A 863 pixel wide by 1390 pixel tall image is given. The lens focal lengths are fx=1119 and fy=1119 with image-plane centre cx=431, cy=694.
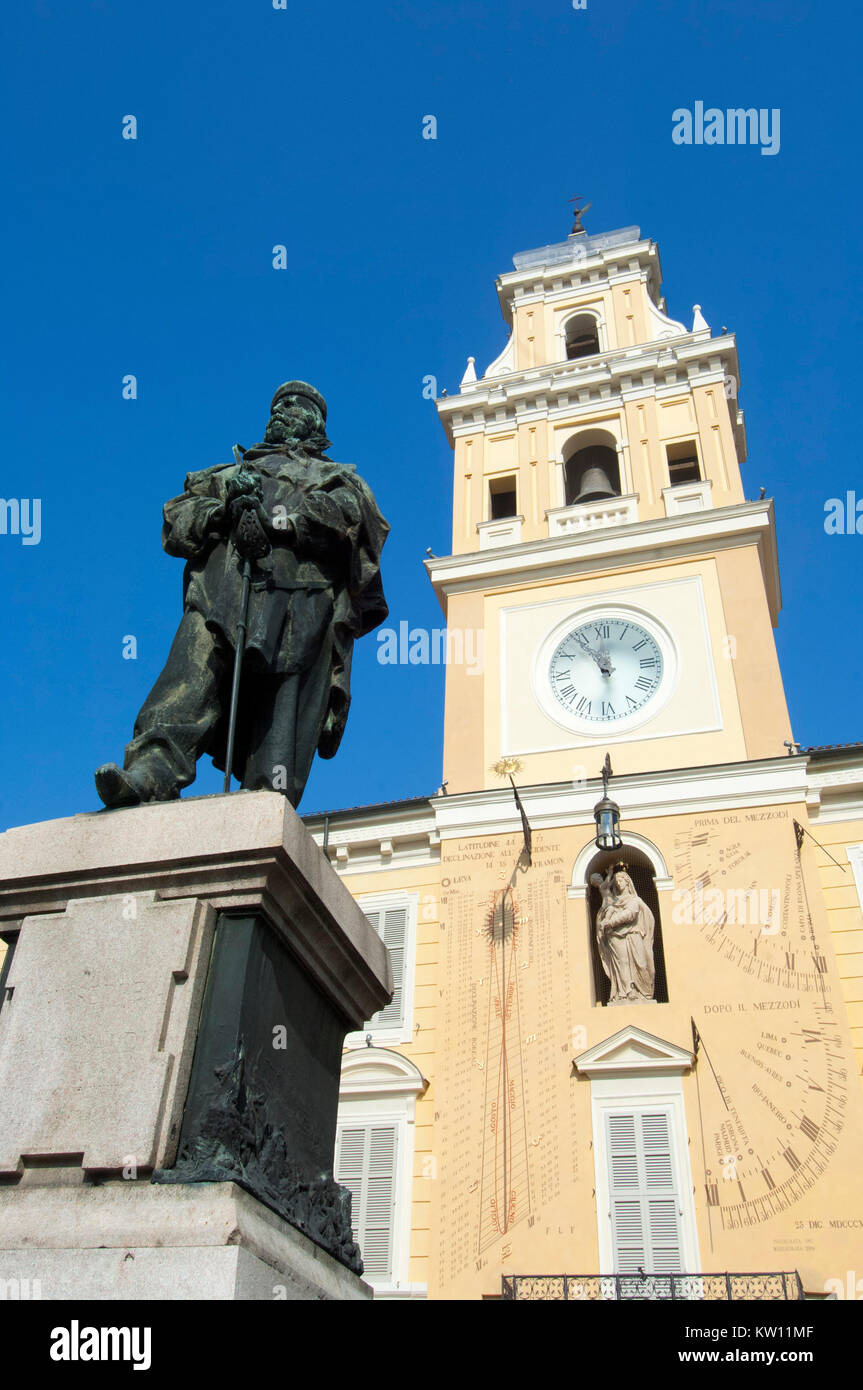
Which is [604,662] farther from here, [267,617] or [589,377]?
[267,617]

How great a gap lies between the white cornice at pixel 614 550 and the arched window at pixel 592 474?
4.62 ft

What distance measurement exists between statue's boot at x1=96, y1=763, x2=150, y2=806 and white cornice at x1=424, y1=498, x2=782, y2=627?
51.9 ft

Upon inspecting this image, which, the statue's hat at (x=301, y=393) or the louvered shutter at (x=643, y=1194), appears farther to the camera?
the louvered shutter at (x=643, y=1194)

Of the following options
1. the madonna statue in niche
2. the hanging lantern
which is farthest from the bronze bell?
the madonna statue in niche

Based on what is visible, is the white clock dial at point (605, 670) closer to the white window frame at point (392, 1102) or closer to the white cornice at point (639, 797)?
the white cornice at point (639, 797)

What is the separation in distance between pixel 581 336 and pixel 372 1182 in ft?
58.9

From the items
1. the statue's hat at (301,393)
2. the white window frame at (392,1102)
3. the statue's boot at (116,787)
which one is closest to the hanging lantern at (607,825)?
the white window frame at (392,1102)

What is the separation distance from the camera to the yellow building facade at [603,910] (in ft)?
41.3

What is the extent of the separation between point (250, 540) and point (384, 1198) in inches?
450

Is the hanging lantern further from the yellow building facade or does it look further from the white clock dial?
the white clock dial

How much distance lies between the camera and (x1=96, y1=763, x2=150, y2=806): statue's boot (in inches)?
149
